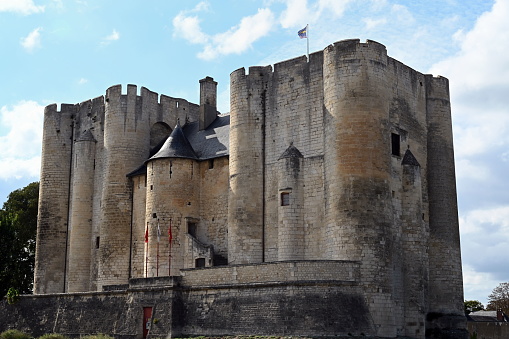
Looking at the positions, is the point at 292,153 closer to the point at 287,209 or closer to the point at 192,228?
the point at 287,209

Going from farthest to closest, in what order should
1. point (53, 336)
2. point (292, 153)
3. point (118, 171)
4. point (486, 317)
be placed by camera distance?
point (486, 317) → point (118, 171) → point (292, 153) → point (53, 336)

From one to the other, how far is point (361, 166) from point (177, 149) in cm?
1149

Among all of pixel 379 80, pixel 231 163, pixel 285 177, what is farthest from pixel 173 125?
pixel 379 80

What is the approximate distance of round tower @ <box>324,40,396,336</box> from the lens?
1153 inches

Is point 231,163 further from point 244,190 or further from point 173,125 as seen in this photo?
point 173,125

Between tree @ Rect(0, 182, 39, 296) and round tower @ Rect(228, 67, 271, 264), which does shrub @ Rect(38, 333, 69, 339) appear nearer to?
round tower @ Rect(228, 67, 271, 264)

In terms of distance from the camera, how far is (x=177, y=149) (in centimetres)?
3766

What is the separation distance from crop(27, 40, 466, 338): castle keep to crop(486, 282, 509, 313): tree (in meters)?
37.0

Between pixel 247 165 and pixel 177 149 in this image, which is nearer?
pixel 247 165

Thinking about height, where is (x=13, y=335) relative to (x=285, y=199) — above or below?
below

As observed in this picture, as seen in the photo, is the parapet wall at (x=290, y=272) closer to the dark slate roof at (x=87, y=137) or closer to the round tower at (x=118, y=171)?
the round tower at (x=118, y=171)

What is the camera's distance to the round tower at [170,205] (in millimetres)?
35688

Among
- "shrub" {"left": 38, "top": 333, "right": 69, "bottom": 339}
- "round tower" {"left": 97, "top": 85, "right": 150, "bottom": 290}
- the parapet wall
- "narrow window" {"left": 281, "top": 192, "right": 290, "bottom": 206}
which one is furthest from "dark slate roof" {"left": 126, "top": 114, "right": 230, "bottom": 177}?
"shrub" {"left": 38, "top": 333, "right": 69, "bottom": 339}

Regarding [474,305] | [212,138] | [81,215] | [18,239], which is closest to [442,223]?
[212,138]
